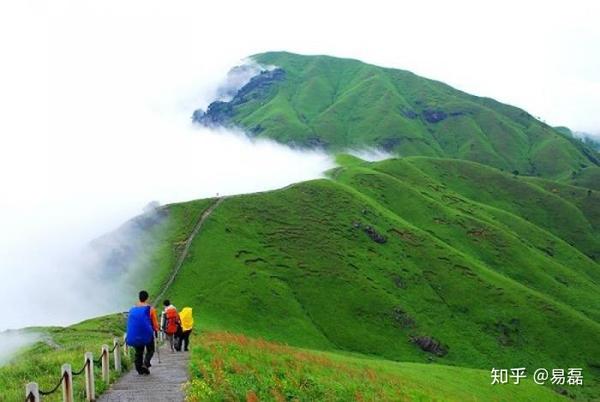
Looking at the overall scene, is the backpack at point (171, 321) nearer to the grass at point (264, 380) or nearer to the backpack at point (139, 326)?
the grass at point (264, 380)

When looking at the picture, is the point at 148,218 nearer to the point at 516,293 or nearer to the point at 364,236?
the point at 364,236

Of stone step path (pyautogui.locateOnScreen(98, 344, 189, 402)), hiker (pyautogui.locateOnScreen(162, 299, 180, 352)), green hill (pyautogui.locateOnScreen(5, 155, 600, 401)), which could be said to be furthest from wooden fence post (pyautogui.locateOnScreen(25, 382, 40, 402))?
green hill (pyautogui.locateOnScreen(5, 155, 600, 401))

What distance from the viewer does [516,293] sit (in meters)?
175

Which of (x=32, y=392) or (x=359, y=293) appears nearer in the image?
(x=32, y=392)

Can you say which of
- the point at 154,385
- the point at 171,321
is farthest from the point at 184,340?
the point at 154,385

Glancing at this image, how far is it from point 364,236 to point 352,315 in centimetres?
4444

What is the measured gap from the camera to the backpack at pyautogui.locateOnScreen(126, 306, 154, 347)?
26656mm

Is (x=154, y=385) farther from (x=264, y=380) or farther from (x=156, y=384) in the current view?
(x=264, y=380)

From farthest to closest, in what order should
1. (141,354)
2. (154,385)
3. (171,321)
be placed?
(171,321) → (141,354) → (154,385)

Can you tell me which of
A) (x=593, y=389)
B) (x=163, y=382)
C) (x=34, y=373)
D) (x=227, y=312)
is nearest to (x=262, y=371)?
(x=163, y=382)

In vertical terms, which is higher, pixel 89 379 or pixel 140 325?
pixel 140 325

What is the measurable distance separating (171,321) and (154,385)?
15108 mm

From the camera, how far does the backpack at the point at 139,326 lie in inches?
1049

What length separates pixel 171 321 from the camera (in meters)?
41.2
